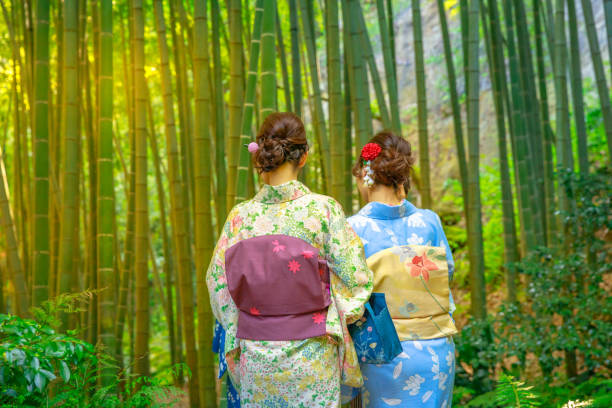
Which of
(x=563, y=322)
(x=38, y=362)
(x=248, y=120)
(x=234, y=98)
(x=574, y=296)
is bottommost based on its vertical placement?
(x=563, y=322)

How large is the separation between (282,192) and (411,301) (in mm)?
500

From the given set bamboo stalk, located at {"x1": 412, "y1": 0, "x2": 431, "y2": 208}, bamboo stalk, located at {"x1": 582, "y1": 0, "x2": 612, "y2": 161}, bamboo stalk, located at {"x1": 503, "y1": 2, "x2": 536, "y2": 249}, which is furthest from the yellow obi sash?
bamboo stalk, located at {"x1": 582, "y1": 0, "x2": 612, "y2": 161}

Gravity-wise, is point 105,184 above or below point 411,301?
above

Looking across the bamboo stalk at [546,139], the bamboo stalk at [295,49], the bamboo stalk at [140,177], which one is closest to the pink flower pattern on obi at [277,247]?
the bamboo stalk at [140,177]

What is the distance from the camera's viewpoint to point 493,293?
6254mm

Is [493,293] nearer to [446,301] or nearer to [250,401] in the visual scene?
[446,301]

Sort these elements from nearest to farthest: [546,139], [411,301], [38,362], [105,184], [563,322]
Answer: [38,362]
[411,301]
[105,184]
[563,322]
[546,139]

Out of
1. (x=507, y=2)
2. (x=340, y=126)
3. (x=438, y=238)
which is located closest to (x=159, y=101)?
(x=507, y=2)

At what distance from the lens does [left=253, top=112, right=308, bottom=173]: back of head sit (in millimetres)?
1451

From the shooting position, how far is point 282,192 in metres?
1.49

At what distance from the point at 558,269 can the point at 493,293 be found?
3.43 metres

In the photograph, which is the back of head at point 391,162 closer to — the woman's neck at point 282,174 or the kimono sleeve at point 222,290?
the woman's neck at point 282,174

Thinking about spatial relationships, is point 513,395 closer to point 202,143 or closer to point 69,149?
point 202,143

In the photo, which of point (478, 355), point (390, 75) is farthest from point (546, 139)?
point (478, 355)
